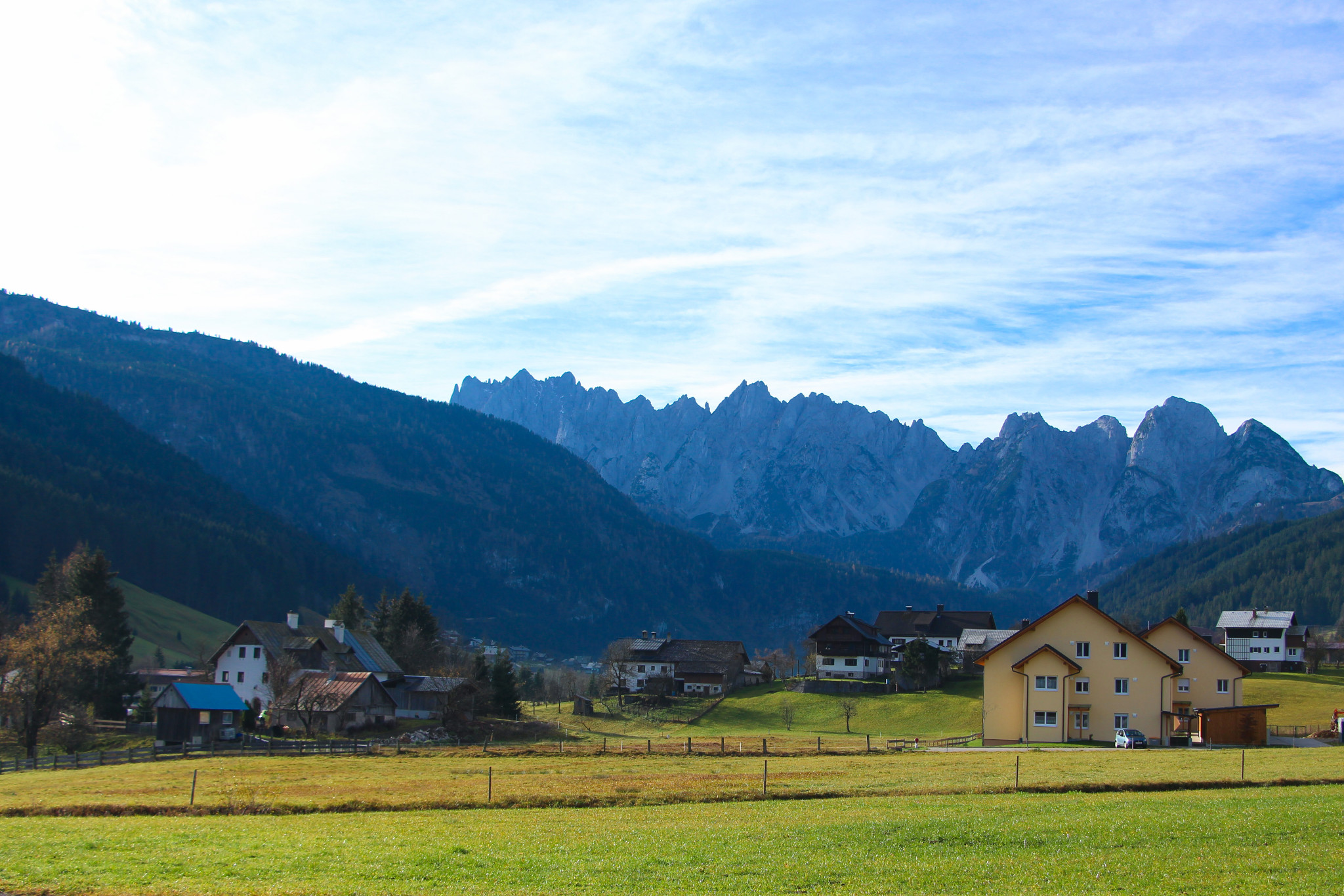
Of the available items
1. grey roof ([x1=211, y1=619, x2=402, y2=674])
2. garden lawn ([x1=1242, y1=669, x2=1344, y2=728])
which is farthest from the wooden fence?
garden lawn ([x1=1242, y1=669, x2=1344, y2=728])

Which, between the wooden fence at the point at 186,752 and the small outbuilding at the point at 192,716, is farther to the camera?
the small outbuilding at the point at 192,716

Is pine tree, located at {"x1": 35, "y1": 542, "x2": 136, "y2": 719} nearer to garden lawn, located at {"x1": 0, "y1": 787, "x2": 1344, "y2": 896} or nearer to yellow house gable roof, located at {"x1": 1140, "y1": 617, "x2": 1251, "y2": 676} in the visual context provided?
garden lawn, located at {"x1": 0, "y1": 787, "x2": 1344, "y2": 896}

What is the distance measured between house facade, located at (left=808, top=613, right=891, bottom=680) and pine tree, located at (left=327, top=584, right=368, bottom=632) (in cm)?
4794

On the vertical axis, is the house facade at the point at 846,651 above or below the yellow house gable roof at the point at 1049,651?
below

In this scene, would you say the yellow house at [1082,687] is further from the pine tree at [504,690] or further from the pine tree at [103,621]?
the pine tree at [103,621]

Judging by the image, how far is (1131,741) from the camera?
57.5m

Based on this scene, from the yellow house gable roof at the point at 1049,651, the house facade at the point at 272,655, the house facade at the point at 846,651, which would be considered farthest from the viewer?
the house facade at the point at 846,651

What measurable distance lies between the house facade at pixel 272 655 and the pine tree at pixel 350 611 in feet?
46.5

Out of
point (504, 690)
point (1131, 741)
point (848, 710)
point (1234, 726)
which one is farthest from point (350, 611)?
point (1234, 726)

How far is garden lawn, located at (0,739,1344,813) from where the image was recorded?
3366 cm

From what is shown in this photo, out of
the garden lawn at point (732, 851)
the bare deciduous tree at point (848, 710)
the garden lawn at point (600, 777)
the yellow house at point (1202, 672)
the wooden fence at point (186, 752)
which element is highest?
the yellow house at point (1202, 672)

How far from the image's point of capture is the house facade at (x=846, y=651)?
370 ft

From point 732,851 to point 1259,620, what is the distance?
123 m

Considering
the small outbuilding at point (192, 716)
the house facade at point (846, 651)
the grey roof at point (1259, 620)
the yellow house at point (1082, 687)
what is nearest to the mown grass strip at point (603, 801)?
the yellow house at point (1082, 687)
